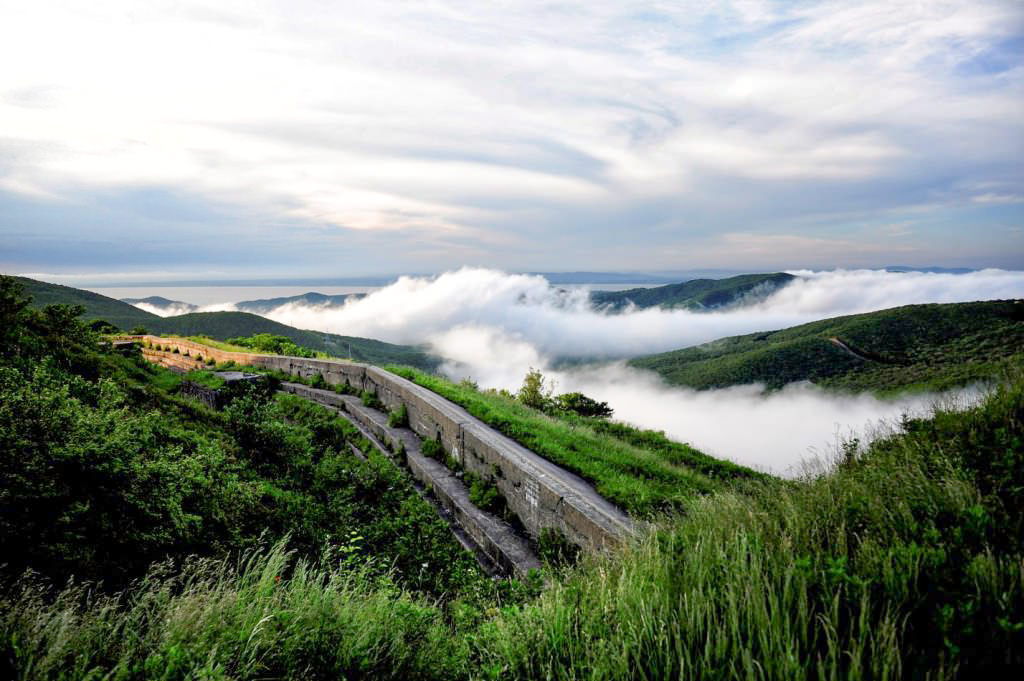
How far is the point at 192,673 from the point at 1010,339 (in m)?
94.9

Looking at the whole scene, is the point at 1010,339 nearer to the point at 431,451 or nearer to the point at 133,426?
the point at 431,451

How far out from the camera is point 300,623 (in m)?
2.41

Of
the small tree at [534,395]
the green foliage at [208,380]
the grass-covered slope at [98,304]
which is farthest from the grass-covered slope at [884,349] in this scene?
the grass-covered slope at [98,304]

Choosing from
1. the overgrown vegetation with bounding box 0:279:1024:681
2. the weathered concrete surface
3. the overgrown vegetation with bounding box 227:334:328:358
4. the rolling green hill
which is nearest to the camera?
the overgrown vegetation with bounding box 0:279:1024:681

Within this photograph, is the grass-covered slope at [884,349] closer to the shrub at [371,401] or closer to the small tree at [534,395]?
the small tree at [534,395]

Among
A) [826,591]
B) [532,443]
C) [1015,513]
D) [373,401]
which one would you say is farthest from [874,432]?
[373,401]

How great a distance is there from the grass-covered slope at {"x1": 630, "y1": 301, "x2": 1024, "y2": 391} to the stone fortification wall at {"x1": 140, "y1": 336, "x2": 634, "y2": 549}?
6600cm

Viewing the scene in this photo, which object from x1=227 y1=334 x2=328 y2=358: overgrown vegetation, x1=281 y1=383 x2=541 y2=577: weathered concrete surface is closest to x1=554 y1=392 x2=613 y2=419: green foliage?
x1=227 y1=334 x2=328 y2=358: overgrown vegetation

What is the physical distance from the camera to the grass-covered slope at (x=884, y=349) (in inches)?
2511

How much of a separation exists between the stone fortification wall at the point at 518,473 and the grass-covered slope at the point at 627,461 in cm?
19

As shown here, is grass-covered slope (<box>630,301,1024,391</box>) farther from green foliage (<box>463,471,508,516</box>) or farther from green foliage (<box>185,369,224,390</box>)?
green foliage (<box>185,369,224,390</box>)

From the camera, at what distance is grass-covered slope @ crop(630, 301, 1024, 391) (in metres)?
63.8

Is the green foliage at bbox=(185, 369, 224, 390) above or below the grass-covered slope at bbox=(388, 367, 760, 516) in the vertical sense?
above

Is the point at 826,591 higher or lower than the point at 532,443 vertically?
higher
